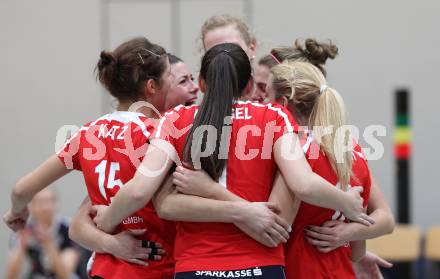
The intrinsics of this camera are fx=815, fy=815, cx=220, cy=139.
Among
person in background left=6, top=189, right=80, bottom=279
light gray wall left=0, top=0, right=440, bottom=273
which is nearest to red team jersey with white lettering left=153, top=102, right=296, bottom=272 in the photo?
person in background left=6, top=189, right=80, bottom=279

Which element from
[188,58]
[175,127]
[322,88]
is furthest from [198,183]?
[188,58]

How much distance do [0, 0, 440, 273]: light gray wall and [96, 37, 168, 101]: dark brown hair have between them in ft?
13.0

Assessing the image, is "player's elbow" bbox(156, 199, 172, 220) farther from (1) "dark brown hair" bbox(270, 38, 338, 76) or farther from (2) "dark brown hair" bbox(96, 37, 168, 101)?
(1) "dark brown hair" bbox(270, 38, 338, 76)

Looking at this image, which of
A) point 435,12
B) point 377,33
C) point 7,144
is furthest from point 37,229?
point 435,12

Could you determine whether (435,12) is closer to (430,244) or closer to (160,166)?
(430,244)

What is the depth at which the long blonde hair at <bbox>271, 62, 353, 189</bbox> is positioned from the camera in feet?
8.43

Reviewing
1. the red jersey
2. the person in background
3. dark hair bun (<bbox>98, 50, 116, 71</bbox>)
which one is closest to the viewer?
the red jersey

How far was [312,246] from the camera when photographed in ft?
8.62

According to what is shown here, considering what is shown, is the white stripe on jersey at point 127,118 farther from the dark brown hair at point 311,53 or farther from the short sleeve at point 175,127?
the dark brown hair at point 311,53

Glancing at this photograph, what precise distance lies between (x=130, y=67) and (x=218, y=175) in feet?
1.80

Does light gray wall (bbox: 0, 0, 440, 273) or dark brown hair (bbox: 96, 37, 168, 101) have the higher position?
dark brown hair (bbox: 96, 37, 168, 101)

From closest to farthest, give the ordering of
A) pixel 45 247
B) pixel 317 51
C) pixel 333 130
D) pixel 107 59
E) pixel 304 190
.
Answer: pixel 304 190
pixel 333 130
pixel 107 59
pixel 317 51
pixel 45 247

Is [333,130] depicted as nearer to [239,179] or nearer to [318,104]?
[318,104]

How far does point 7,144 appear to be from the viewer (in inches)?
277
